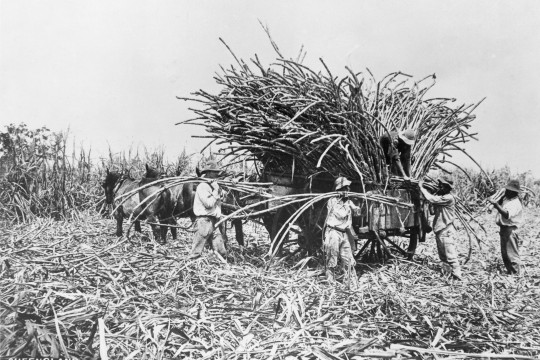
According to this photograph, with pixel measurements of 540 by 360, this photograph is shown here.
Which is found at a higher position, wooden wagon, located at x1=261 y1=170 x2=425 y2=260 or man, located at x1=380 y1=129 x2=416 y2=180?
man, located at x1=380 y1=129 x2=416 y2=180

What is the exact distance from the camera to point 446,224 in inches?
206

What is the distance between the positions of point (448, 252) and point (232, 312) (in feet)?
10.1

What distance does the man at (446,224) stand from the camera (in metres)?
5.05

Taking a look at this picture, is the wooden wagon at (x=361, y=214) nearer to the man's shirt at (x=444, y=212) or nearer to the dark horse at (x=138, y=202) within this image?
the man's shirt at (x=444, y=212)

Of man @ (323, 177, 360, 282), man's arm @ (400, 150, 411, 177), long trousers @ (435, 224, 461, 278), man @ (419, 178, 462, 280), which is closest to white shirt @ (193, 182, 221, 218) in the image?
man @ (323, 177, 360, 282)

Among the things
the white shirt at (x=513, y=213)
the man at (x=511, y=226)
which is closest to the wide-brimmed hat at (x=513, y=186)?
the man at (x=511, y=226)

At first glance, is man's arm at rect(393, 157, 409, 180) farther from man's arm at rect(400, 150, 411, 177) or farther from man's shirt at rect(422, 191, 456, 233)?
man's shirt at rect(422, 191, 456, 233)

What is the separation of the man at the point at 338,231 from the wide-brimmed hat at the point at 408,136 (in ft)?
2.72

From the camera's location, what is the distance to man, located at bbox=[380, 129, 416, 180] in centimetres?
480

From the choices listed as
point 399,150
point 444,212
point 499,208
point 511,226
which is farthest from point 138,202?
Answer: point 511,226

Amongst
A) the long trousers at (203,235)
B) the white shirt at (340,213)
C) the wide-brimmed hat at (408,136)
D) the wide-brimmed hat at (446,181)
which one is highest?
the wide-brimmed hat at (408,136)

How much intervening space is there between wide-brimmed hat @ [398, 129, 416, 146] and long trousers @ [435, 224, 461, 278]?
4.09 feet

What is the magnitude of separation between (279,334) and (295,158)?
2.51 meters

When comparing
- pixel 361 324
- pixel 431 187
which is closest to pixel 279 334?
pixel 361 324
